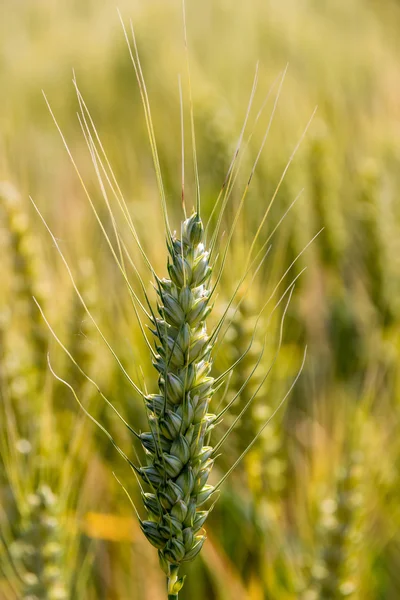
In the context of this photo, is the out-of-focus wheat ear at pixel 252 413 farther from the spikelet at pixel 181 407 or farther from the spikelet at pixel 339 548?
the spikelet at pixel 181 407

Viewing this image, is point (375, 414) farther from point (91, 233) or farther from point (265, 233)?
point (91, 233)

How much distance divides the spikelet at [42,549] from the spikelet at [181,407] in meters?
0.39

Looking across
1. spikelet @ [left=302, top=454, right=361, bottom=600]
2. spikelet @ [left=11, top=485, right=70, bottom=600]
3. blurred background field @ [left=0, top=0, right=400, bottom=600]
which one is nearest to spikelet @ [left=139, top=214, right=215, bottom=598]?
blurred background field @ [left=0, top=0, right=400, bottom=600]

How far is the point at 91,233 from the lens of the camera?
1.64 meters

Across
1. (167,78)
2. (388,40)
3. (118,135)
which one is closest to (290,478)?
(118,135)

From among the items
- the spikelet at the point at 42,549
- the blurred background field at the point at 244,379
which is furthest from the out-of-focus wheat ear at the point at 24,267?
the spikelet at the point at 42,549

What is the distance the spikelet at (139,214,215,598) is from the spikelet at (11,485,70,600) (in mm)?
391

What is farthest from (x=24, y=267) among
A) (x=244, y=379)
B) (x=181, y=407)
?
(x=181, y=407)

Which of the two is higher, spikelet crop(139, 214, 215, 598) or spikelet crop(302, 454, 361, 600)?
spikelet crop(139, 214, 215, 598)

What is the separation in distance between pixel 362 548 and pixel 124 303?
0.73 metres

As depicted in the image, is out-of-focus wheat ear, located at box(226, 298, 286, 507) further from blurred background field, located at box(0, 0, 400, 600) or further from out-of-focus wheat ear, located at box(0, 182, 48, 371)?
out-of-focus wheat ear, located at box(0, 182, 48, 371)

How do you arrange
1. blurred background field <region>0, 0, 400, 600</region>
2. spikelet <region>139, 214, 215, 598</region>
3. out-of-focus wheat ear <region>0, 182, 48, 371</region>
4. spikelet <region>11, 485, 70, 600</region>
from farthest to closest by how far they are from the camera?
out-of-focus wheat ear <region>0, 182, 48, 371</region> → blurred background field <region>0, 0, 400, 600</region> → spikelet <region>11, 485, 70, 600</region> → spikelet <region>139, 214, 215, 598</region>

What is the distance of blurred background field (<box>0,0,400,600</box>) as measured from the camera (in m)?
1.05

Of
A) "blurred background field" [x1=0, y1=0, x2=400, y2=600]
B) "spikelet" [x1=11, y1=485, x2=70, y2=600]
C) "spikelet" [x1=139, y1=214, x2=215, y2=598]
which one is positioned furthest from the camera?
"blurred background field" [x1=0, y1=0, x2=400, y2=600]
